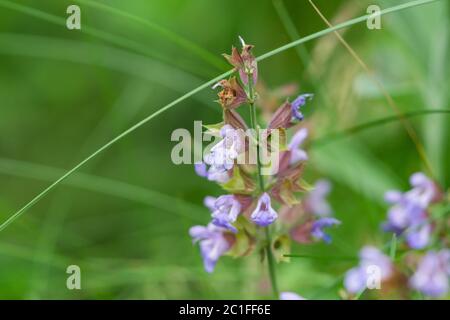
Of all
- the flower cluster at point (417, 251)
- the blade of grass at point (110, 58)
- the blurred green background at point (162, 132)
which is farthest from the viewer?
the blade of grass at point (110, 58)

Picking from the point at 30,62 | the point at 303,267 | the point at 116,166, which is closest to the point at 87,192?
the point at 116,166

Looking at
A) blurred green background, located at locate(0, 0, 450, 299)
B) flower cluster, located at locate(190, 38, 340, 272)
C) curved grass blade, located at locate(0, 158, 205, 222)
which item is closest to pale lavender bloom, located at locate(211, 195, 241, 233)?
flower cluster, located at locate(190, 38, 340, 272)

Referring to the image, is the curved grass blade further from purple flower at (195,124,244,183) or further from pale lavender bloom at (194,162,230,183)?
purple flower at (195,124,244,183)

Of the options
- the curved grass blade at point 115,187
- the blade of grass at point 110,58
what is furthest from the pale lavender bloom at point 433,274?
the blade of grass at point 110,58

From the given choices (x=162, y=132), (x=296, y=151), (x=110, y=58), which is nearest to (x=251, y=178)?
(x=296, y=151)

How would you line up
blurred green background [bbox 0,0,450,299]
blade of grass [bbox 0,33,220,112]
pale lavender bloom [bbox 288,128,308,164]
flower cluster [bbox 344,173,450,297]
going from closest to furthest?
pale lavender bloom [bbox 288,128,308,164]
flower cluster [bbox 344,173,450,297]
blurred green background [bbox 0,0,450,299]
blade of grass [bbox 0,33,220,112]

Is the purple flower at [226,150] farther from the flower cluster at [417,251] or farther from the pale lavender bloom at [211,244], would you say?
the flower cluster at [417,251]
